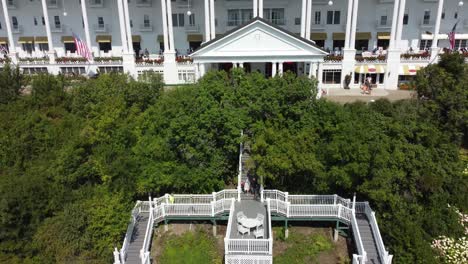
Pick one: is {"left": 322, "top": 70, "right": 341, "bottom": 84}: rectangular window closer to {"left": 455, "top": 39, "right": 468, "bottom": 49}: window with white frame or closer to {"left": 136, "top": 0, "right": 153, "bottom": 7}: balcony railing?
{"left": 455, "top": 39, "right": 468, "bottom": 49}: window with white frame

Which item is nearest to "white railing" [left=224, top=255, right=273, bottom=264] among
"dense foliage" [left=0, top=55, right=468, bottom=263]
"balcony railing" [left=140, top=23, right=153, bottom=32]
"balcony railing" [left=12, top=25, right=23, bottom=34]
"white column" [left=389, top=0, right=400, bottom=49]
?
"dense foliage" [left=0, top=55, right=468, bottom=263]

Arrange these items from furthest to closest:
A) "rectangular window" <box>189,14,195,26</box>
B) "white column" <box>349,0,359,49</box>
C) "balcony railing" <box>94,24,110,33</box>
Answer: "balcony railing" <box>94,24,110,33</box> → "rectangular window" <box>189,14,195,26</box> → "white column" <box>349,0,359,49</box>

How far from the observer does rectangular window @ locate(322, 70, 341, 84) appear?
4288 cm

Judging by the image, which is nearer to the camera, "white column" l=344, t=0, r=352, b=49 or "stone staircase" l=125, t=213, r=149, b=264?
"stone staircase" l=125, t=213, r=149, b=264

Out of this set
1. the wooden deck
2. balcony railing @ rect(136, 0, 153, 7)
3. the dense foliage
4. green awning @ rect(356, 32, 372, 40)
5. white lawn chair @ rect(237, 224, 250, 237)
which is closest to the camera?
white lawn chair @ rect(237, 224, 250, 237)

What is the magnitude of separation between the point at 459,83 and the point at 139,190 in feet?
75.1

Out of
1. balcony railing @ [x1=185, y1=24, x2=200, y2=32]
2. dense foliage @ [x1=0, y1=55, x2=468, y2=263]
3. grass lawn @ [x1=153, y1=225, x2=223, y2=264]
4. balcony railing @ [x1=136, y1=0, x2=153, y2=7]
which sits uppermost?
balcony railing @ [x1=136, y1=0, x2=153, y2=7]

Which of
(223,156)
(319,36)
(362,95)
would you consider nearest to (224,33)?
(319,36)

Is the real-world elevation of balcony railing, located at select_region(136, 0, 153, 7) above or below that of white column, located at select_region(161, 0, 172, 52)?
above

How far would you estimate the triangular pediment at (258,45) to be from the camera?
3653cm

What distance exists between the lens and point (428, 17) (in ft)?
146

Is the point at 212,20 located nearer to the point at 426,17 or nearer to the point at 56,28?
the point at 56,28

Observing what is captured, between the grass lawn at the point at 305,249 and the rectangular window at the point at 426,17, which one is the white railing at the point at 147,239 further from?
the rectangular window at the point at 426,17

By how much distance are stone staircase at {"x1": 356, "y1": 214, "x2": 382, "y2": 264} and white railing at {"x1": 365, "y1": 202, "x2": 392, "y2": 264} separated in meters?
0.24
